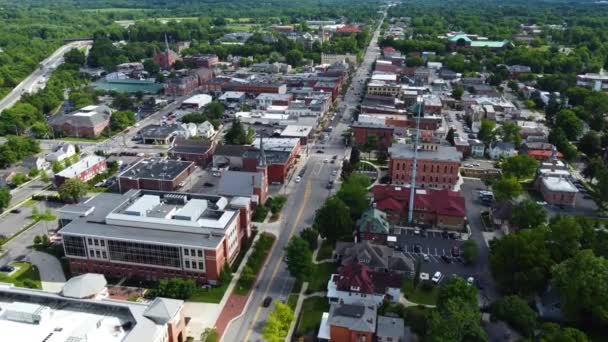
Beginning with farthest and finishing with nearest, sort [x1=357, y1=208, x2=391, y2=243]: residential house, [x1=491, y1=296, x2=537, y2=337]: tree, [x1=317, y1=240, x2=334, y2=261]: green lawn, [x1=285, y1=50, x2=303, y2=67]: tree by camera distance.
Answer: [x1=285, y1=50, x2=303, y2=67]: tree, [x1=357, y1=208, x2=391, y2=243]: residential house, [x1=317, y1=240, x2=334, y2=261]: green lawn, [x1=491, y1=296, x2=537, y2=337]: tree

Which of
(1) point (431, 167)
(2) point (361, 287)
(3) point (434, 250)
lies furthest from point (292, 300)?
(1) point (431, 167)

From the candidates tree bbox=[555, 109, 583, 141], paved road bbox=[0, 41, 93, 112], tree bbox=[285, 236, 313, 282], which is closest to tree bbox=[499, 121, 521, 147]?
tree bbox=[555, 109, 583, 141]

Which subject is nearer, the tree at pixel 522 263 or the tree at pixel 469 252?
the tree at pixel 522 263

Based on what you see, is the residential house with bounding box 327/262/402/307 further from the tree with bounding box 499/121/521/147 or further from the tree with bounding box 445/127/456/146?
the tree with bounding box 499/121/521/147

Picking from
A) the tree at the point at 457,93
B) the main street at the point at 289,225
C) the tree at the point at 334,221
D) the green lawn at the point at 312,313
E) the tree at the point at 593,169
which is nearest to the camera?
the green lawn at the point at 312,313

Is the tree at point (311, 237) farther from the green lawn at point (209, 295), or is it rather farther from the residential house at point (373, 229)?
the green lawn at point (209, 295)

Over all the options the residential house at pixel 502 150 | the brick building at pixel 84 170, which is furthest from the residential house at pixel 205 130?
the residential house at pixel 502 150

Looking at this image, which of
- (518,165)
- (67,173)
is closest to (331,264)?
(518,165)
